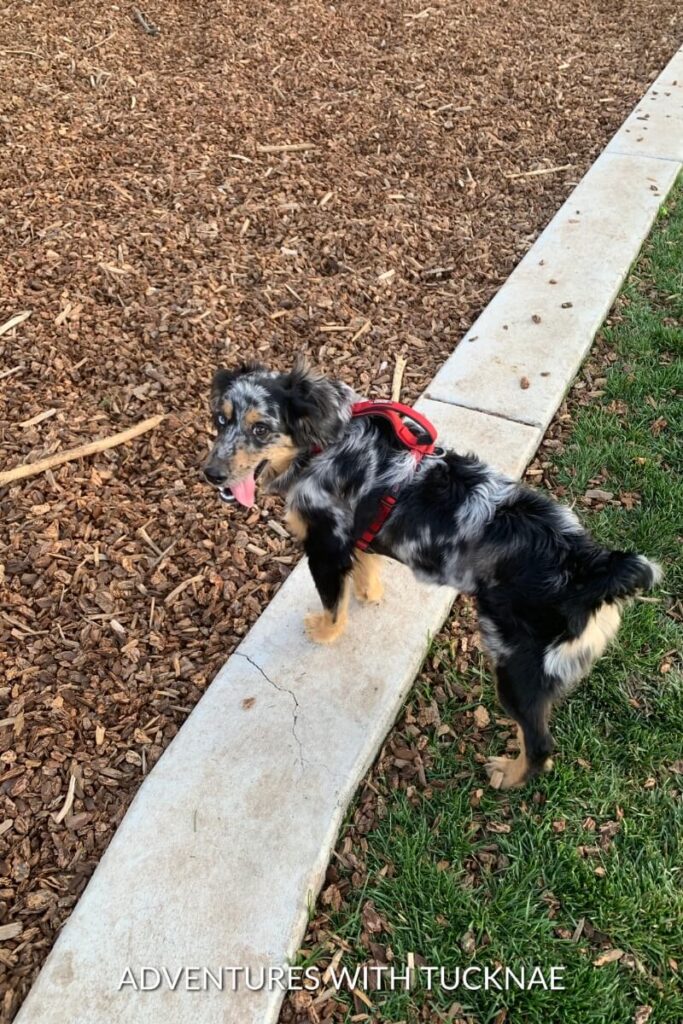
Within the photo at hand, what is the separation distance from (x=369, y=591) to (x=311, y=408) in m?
1.13

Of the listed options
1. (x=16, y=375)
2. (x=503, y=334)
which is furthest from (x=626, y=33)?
(x=16, y=375)

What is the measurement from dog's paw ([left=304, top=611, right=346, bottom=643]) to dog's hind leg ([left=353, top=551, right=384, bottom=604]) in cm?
24

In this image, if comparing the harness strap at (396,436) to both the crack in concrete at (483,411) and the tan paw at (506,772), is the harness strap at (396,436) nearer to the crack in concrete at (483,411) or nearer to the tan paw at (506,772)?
the tan paw at (506,772)

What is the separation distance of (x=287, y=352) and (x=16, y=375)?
1869mm

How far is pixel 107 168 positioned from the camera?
20.8 feet

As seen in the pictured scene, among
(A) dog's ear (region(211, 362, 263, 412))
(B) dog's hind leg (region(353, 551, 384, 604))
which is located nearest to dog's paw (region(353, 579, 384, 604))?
(B) dog's hind leg (region(353, 551, 384, 604))

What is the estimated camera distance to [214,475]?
312 cm

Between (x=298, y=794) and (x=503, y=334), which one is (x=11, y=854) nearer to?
(x=298, y=794)

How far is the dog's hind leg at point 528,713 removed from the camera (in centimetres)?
279

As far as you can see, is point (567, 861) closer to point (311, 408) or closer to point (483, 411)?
point (311, 408)

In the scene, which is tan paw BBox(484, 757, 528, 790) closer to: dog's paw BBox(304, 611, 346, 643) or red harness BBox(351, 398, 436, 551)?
dog's paw BBox(304, 611, 346, 643)

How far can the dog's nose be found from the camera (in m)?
3.12

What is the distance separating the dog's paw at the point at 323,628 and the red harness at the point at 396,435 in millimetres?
501

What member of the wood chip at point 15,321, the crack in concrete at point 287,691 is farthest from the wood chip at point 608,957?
the wood chip at point 15,321
